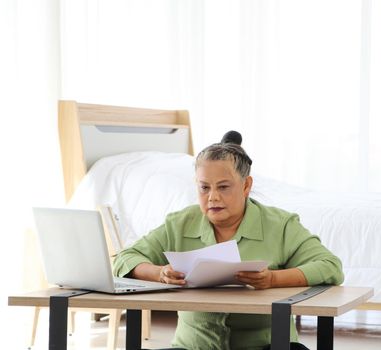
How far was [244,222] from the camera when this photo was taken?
7.34 ft

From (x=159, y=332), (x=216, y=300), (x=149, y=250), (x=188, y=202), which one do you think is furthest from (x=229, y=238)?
(x=159, y=332)

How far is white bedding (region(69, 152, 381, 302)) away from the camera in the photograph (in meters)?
4.20

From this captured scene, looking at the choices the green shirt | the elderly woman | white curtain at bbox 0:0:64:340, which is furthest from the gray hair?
white curtain at bbox 0:0:64:340

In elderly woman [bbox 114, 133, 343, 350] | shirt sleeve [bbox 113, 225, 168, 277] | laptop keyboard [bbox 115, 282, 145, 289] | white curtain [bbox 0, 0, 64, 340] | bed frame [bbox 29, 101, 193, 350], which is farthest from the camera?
white curtain [bbox 0, 0, 64, 340]

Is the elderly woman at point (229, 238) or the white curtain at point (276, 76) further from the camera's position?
the white curtain at point (276, 76)

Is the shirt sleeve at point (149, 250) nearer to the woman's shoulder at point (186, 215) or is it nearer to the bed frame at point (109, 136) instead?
the woman's shoulder at point (186, 215)

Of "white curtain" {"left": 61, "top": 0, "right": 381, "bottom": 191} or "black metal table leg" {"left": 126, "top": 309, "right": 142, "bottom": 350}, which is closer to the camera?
"black metal table leg" {"left": 126, "top": 309, "right": 142, "bottom": 350}

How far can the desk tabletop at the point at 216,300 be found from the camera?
1.79m

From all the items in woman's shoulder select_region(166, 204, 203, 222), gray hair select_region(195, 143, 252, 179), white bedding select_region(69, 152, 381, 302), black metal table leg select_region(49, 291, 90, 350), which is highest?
gray hair select_region(195, 143, 252, 179)

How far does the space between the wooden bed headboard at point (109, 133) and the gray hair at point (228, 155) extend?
252 centimetres

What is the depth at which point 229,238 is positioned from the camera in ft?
7.40

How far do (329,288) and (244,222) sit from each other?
0.27m

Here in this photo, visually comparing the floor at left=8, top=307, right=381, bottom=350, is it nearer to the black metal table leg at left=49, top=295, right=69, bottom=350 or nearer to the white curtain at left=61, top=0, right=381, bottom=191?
the white curtain at left=61, top=0, right=381, bottom=191

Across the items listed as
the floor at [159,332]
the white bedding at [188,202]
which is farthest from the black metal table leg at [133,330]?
the white bedding at [188,202]
